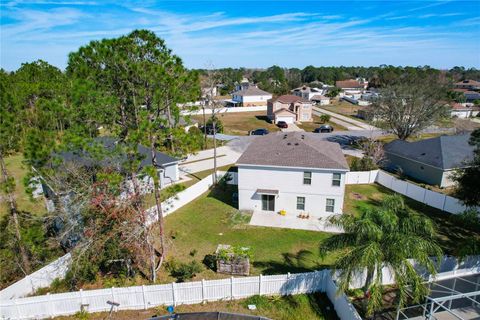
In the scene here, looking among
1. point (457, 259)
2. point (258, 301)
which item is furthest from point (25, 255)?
point (457, 259)

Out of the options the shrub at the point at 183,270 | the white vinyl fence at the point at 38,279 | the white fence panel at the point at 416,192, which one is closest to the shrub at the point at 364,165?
the white fence panel at the point at 416,192

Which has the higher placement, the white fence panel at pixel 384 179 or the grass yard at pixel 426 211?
the white fence panel at pixel 384 179

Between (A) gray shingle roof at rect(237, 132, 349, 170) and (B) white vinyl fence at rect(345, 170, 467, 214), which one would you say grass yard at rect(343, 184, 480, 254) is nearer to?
(B) white vinyl fence at rect(345, 170, 467, 214)

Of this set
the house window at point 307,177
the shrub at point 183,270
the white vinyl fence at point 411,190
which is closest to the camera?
the shrub at point 183,270

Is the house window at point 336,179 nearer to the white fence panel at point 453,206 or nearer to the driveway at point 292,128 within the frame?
the white fence panel at point 453,206

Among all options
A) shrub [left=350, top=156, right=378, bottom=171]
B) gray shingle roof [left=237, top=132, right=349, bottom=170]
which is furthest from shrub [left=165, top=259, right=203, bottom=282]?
shrub [left=350, top=156, right=378, bottom=171]

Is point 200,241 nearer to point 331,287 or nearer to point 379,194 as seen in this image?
point 331,287

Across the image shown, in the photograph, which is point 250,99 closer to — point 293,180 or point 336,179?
point 293,180
